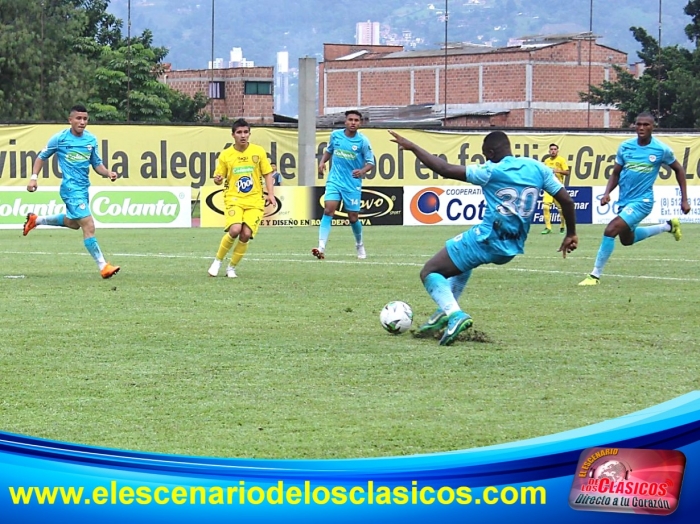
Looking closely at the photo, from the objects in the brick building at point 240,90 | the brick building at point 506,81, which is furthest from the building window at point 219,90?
the brick building at point 506,81

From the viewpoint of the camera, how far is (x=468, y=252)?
8938 mm

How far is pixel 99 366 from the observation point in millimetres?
7879

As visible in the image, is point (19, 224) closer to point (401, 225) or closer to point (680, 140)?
point (401, 225)

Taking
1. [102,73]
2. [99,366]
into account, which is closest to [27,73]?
[102,73]

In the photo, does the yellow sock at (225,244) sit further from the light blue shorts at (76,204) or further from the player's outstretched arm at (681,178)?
the player's outstretched arm at (681,178)

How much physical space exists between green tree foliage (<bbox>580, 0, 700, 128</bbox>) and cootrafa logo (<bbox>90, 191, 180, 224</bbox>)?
20.0 m

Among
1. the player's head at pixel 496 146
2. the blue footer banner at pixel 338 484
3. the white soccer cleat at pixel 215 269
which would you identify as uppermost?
the player's head at pixel 496 146

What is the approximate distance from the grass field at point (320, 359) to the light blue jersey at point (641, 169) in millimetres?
1042

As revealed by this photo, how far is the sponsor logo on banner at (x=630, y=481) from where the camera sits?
2.04 meters

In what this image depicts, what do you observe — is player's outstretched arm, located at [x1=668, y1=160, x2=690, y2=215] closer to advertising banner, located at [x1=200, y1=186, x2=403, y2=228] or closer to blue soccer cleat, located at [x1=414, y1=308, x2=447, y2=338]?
blue soccer cleat, located at [x1=414, y1=308, x2=447, y2=338]

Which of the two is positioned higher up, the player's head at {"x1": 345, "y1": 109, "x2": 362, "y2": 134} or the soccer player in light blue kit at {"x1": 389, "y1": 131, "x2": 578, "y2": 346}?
the player's head at {"x1": 345, "y1": 109, "x2": 362, "y2": 134}

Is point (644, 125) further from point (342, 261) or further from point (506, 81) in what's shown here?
point (506, 81)

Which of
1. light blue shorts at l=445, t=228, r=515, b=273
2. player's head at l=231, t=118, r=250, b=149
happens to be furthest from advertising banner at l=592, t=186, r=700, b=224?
light blue shorts at l=445, t=228, r=515, b=273

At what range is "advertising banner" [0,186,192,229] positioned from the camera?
2658 centimetres
